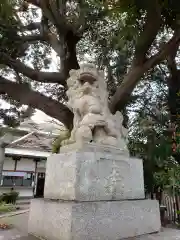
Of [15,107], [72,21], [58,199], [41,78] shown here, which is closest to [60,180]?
[58,199]

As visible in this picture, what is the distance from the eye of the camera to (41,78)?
5.24 metres

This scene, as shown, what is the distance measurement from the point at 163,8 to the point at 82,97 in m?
2.52

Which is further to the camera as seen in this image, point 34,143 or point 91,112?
point 34,143

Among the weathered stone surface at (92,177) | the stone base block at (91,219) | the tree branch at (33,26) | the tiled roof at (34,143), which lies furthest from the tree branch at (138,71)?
the tiled roof at (34,143)

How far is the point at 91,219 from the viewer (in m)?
2.14

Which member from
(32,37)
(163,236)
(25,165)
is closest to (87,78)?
(163,236)

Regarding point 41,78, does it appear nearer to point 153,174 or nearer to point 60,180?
point 60,180

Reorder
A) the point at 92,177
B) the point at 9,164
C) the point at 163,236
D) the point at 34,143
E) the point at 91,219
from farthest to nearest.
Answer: the point at 9,164
the point at 34,143
the point at 163,236
the point at 92,177
the point at 91,219

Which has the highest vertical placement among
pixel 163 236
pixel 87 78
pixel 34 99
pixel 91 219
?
pixel 34 99

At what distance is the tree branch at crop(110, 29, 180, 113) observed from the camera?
4.13 metres

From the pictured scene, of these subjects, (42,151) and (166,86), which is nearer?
(166,86)

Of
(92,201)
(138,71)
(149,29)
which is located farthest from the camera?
(138,71)

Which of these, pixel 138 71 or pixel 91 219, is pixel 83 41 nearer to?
pixel 138 71

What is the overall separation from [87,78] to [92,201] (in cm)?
178
